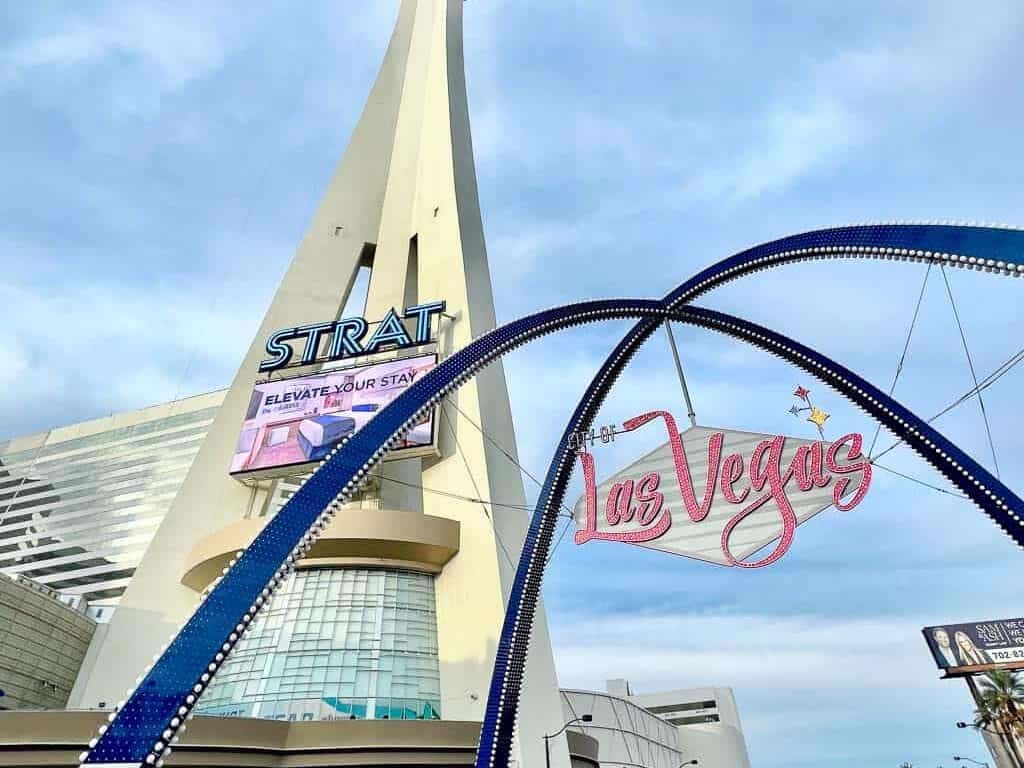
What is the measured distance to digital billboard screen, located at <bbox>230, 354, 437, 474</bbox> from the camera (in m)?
32.5

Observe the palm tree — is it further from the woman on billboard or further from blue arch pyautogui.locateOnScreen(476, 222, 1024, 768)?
blue arch pyautogui.locateOnScreen(476, 222, 1024, 768)

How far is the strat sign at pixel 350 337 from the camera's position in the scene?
36.2 metres

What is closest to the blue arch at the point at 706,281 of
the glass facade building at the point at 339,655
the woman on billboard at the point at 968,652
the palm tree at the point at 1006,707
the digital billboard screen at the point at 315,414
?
the glass facade building at the point at 339,655

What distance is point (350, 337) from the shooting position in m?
37.3

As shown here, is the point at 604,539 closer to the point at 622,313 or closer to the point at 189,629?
the point at 622,313

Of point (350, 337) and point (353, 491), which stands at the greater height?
point (350, 337)

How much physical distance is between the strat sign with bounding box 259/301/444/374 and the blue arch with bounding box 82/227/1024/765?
17131 millimetres

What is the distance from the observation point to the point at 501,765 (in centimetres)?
1744

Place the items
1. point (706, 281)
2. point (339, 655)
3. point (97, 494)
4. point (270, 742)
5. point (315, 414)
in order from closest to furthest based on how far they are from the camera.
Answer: point (706, 281) → point (270, 742) → point (339, 655) → point (315, 414) → point (97, 494)

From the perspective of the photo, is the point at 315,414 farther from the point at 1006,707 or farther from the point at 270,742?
the point at 1006,707

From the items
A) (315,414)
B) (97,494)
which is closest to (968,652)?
(315,414)

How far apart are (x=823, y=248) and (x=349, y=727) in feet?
66.7

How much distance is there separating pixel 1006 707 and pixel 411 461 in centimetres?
4019

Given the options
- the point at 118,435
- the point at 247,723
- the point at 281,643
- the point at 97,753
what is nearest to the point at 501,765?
the point at 247,723
